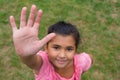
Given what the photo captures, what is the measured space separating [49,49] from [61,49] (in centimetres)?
12

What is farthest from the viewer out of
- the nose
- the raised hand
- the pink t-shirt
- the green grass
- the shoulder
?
the green grass

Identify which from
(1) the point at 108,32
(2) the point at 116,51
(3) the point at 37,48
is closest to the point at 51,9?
(1) the point at 108,32

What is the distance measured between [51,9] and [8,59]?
135 cm

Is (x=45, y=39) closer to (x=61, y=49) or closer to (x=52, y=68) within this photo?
(x=61, y=49)

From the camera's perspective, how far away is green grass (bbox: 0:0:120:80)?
13.6 ft

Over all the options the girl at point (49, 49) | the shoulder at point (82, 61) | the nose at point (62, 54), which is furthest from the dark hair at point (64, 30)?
the shoulder at point (82, 61)

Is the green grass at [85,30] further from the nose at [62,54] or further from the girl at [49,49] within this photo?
the nose at [62,54]

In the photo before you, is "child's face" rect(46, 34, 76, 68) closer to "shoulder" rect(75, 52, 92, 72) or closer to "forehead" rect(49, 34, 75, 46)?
"forehead" rect(49, 34, 75, 46)

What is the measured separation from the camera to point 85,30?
15.8 ft

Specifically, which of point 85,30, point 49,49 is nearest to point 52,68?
point 49,49

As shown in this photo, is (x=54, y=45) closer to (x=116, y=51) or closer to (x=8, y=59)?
(x=8, y=59)

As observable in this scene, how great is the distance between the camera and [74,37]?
2.61 meters

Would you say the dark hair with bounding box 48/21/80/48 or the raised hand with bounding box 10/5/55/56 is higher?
the raised hand with bounding box 10/5/55/56

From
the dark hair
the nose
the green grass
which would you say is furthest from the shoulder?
the green grass
